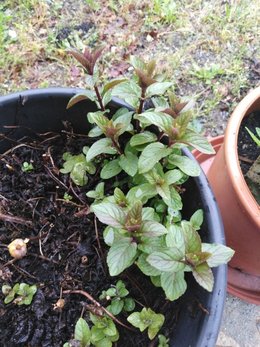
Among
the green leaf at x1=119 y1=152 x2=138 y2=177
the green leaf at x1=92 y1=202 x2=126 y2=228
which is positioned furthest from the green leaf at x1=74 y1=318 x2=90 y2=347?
the green leaf at x1=119 y1=152 x2=138 y2=177

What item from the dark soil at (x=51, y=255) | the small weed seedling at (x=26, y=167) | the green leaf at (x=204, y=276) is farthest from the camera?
the small weed seedling at (x=26, y=167)

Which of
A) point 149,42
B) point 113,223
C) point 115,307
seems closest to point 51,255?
point 115,307

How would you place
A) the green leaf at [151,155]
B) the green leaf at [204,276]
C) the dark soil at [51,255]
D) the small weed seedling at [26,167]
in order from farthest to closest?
1. the small weed seedling at [26,167]
2. the dark soil at [51,255]
3. the green leaf at [151,155]
4. the green leaf at [204,276]

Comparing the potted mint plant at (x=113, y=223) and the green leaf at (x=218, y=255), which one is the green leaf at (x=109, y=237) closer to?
the potted mint plant at (x=113, y=223)

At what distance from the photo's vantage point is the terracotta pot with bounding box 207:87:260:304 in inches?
41.7

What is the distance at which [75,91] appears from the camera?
42.2 inches

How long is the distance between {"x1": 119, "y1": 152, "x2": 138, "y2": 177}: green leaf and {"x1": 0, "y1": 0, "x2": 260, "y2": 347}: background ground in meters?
0.78

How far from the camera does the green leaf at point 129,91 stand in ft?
3.14

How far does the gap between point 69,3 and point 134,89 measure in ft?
4.00

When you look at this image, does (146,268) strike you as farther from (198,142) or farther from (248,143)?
(248,143)

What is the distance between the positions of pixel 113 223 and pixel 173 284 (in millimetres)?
164

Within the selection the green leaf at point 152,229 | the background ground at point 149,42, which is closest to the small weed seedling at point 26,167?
the green leaf at point 152,229

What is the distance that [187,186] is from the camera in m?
1.03

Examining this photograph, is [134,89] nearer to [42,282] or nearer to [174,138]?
[174,138]
